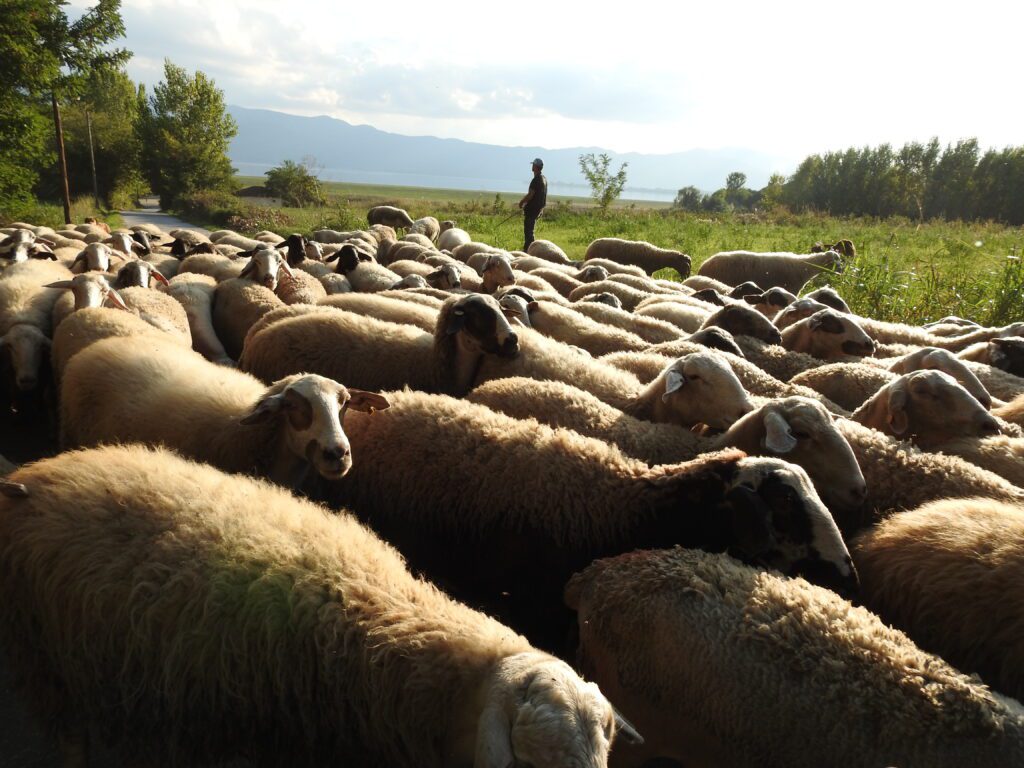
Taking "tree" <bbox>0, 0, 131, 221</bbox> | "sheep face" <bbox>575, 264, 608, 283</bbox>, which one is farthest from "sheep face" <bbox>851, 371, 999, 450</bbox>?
"tree" <bbox>0, 0, 131, 221</bbox>

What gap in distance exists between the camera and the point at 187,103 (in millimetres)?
52000

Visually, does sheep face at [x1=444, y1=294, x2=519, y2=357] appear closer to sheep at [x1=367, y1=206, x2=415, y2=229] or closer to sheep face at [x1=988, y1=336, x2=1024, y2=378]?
sheep face at [x1=988, y1=336, x2=1024, y2=378]

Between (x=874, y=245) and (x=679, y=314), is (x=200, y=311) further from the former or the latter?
(x=874, y=245)

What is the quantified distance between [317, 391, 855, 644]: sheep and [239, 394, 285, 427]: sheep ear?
625mm

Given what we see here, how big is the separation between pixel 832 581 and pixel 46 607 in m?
3.02

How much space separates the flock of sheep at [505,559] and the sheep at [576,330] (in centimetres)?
126

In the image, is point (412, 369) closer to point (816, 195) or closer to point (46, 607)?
point (46, 607)

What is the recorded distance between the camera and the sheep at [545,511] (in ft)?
10.1

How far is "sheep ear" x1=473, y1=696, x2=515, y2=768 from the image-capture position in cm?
175

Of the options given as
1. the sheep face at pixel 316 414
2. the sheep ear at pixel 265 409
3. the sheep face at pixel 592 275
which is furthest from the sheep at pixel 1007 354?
the sheep face at pixel 592 275

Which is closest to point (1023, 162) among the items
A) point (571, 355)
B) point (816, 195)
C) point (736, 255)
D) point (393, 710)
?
point (816, 195)

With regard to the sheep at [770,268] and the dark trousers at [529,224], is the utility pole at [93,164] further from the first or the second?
the sheep at [770,268]

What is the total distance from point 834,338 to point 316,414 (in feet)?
16.8

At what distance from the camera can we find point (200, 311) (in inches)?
291
